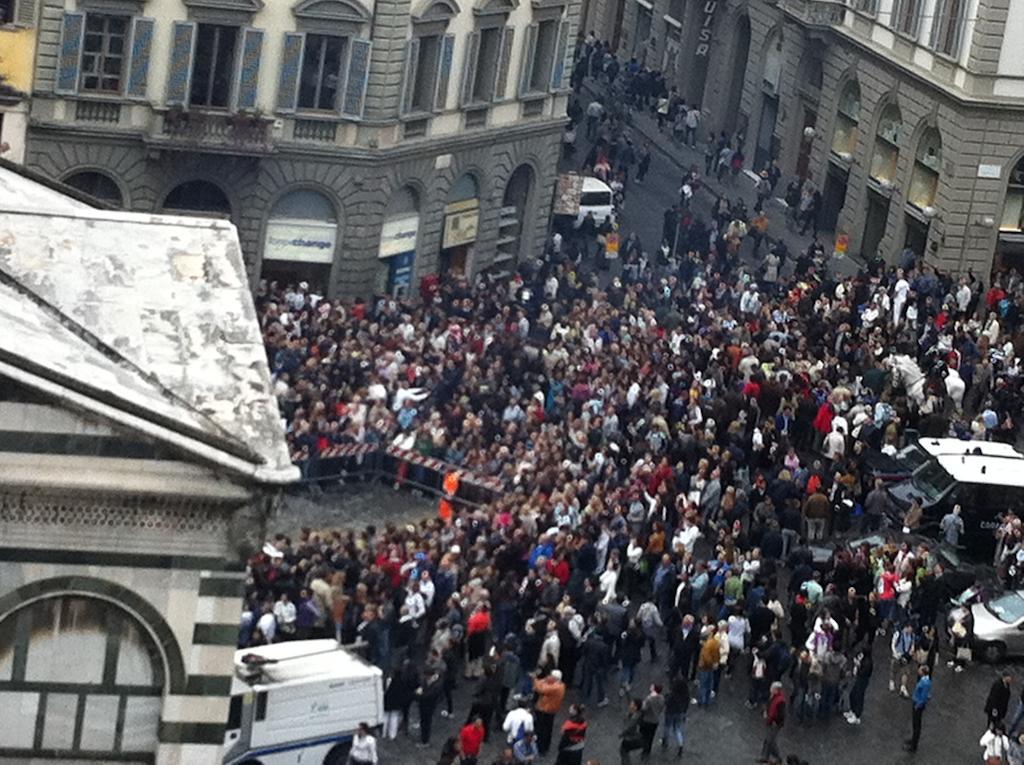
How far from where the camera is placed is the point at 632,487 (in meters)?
51.8

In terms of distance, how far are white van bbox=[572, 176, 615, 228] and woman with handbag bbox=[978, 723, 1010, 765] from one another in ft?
126

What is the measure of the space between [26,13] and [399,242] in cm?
1198

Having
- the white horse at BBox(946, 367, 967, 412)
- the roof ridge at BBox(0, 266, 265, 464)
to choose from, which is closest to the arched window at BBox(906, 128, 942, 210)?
the white horse at BBox(946, 367, 967, 412)

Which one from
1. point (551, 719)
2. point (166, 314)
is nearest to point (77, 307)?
point (166, 314)

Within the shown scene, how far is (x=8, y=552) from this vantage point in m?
24.9

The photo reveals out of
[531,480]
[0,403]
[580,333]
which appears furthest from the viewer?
[580,333]

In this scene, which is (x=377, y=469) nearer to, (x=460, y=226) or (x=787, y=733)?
(x=787, y=733)

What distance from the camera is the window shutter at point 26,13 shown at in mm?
64875

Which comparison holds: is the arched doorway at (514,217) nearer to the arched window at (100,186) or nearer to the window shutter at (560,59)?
the window shutter at (560,59)

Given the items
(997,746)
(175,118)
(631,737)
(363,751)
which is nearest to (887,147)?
(175,118)

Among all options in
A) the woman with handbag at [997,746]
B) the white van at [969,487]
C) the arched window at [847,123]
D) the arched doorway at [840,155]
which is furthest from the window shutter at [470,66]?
the woman with handbag at [997,746]

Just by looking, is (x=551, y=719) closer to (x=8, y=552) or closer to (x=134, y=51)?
(x=8, y=552)

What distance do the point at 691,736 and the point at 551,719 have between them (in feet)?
9.72

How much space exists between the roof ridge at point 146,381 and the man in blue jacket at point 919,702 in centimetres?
2181
